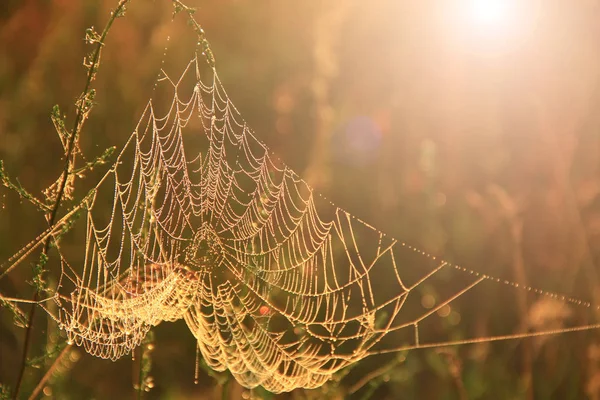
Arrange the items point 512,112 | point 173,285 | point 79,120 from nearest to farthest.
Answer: point 79,120 < point 173,285 < point 512,112

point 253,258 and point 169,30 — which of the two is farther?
point 169,30

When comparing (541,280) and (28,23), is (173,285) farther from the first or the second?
(541,280)

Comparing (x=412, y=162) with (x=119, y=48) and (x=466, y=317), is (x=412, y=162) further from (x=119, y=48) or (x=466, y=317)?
(x=119, y=48)

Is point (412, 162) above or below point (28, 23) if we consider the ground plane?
above

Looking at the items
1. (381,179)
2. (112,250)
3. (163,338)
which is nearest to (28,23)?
(112,250)

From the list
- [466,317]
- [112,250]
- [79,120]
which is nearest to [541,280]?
[466,317]

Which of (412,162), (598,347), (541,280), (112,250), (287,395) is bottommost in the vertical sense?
(287,395)

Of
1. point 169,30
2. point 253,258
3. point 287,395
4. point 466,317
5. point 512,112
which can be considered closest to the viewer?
point 253,258
